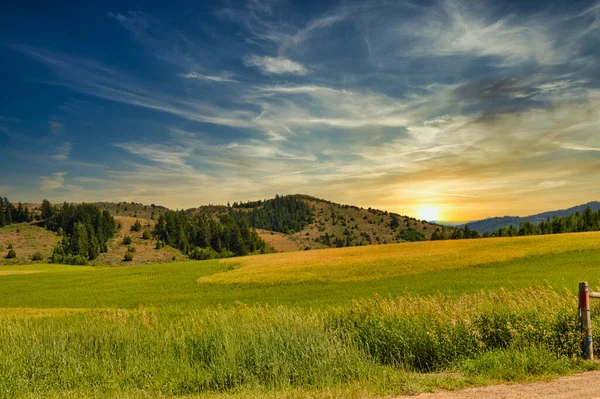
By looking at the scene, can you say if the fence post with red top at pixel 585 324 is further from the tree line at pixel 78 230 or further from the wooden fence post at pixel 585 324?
the tree line at pixel 78 230

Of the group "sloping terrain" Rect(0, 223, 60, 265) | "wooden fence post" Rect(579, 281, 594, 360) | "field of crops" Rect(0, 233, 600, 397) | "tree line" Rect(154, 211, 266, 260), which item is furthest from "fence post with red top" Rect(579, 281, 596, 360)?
"sloping terrain" Rect(0, 223, 60, 265)

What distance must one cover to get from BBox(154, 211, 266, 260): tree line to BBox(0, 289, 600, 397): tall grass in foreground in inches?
5651

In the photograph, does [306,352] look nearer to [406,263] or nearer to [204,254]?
[406,263]

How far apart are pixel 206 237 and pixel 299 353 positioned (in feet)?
544

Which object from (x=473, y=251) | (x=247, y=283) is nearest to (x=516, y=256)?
(x=473, y=251)

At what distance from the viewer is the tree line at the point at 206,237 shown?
16238 cm

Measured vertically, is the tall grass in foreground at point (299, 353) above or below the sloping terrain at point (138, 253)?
above

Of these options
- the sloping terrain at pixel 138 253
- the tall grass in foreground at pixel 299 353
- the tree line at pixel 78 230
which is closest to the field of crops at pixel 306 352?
the tall grass in foreground at pixel 299 353

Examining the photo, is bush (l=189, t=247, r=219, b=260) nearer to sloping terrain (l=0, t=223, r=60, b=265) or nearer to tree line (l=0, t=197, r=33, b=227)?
sloping terrain (l=0, t=223, r=60, b=265)

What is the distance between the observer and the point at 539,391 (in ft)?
30.0

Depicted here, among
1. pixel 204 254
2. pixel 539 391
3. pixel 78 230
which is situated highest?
pixel 78 230

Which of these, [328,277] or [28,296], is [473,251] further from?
A: [28,296]

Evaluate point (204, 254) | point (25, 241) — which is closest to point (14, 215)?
point (25, 241)

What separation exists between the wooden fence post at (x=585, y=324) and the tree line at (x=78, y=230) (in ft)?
458
